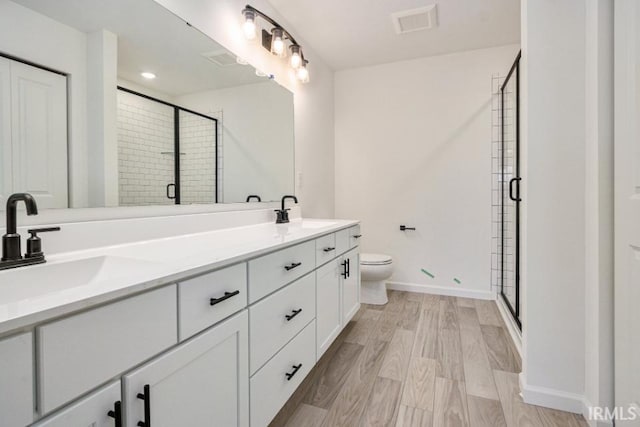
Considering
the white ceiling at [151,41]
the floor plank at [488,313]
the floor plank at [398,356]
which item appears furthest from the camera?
the floor plank at [488,313]

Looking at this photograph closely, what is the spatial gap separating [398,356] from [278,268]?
1.14 metres

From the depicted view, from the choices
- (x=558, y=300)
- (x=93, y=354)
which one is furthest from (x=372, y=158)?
(x=93, y=354)

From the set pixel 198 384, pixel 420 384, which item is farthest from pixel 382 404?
pixel 198 384

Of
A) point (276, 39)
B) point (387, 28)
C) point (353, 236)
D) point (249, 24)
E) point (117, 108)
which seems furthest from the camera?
point (387, 28)

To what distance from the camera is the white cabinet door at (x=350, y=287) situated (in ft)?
6.73

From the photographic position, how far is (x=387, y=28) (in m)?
2.56

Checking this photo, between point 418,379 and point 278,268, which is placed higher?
point 278,268

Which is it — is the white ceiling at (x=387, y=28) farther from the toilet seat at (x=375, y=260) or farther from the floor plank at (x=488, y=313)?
the floor plank at (x=488, y=313)

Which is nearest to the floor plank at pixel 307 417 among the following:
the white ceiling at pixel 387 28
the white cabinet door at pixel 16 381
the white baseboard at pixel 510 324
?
the white cabinet door at pixel 16 381

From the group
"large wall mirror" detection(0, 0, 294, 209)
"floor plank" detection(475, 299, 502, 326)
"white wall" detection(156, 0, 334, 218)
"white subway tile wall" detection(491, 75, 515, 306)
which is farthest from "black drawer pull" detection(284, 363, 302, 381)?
"white subway tile wall" detection(491, 75, 515, 306)

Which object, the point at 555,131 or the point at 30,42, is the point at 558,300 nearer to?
the point at 555,131

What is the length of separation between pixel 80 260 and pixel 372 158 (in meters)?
2.78

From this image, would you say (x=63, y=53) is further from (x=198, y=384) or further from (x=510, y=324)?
(x=510, y=324)

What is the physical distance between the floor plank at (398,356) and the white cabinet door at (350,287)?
1.08ft
